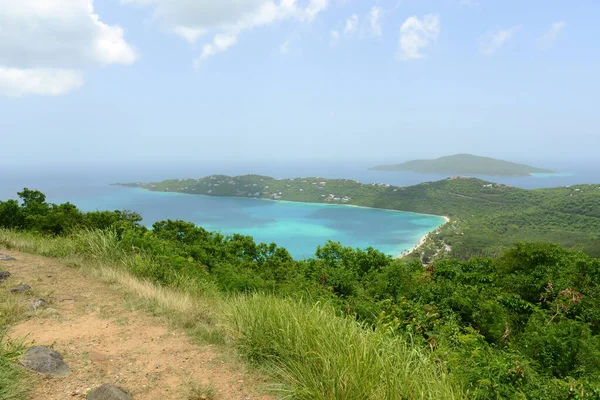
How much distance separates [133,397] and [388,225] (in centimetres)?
7815

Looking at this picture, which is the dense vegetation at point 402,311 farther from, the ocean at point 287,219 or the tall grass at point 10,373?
the ocean at point 287,219

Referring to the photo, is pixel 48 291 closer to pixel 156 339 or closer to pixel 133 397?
pixel 156 339

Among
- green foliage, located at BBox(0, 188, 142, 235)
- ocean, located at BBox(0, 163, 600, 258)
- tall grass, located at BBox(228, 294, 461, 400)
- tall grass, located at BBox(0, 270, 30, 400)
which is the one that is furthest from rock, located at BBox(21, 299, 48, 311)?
ocean, located at BBox(0, 163, 600, 258)

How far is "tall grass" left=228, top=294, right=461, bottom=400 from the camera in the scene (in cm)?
231

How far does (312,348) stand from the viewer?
2861mm

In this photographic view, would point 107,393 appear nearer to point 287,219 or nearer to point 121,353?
point 121,353

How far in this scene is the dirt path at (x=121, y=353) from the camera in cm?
257

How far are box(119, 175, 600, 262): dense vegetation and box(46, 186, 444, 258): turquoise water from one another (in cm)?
546

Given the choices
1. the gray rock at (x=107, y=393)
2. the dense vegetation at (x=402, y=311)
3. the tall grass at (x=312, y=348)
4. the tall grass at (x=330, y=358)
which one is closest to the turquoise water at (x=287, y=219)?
the dense vegetation at (x=402, y=311)

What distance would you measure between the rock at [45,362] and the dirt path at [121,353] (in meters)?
0.09

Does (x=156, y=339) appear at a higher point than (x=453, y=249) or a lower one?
higher

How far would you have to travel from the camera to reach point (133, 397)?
8.02 feet

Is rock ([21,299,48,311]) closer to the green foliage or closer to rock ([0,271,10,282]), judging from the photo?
rock ([0,271,10,282])

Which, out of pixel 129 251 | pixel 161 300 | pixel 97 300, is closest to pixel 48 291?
pixel 97 300
